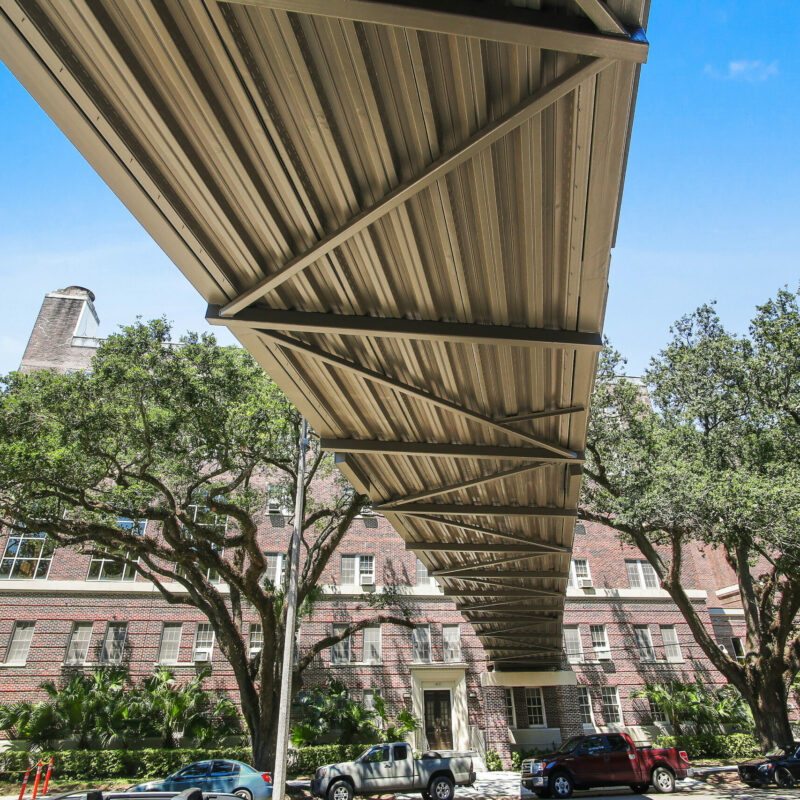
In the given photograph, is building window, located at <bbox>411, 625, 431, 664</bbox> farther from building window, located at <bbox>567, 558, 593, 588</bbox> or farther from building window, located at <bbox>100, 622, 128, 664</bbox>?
building window, located at <bbox>100, 622, 128, 664</bbox>

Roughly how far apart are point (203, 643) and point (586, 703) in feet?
62.8

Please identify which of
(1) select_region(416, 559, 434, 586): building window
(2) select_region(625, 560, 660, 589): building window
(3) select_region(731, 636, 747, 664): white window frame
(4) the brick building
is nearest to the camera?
(4) the brick building

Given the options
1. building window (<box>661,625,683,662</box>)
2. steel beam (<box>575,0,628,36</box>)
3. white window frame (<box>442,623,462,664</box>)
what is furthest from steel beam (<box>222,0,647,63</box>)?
building window (<box>661,625,683,662</box>)

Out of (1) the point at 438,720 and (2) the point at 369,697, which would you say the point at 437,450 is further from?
(1) the point at 438,720

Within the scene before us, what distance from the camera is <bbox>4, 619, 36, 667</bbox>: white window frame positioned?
2678cm

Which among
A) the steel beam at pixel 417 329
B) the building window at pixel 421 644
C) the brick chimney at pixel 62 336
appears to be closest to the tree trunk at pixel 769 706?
the building window at pixel 421 644

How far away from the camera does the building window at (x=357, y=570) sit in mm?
30859

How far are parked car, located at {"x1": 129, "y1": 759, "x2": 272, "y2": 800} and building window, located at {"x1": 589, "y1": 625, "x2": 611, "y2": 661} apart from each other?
787 inches

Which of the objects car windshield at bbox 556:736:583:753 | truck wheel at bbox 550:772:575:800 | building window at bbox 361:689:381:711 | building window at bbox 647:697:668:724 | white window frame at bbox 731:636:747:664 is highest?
white window frame at bbox 731:636:747:664

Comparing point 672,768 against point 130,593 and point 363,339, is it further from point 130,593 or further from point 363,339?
point 130,593

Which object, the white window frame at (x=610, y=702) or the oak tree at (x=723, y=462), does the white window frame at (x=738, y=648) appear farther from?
the oak tree at (x=723, y=462)

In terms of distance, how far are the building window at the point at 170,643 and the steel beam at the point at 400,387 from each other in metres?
25.9

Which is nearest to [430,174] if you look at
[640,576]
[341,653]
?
[341,653]

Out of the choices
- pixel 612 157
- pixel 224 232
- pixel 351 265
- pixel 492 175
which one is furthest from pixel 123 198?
pixel 612 157
